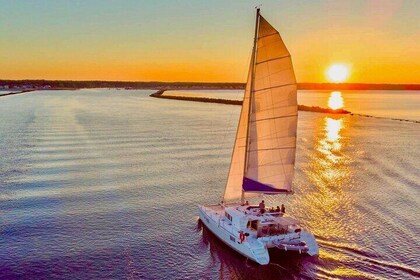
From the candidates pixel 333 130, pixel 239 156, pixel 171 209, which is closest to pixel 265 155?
pixel 239 156

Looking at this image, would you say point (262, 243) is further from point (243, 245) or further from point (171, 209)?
point (171, 209)

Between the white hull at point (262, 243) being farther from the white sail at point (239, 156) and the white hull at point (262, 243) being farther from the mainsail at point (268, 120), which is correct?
the mainsail at point (268, 120)

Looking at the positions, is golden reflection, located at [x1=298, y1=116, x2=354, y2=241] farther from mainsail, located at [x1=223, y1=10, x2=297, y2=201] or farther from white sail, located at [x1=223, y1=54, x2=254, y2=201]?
white sail, located at [x1=223, y1=54, x2=254, y2=201]

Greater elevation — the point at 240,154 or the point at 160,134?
the point at 240,154

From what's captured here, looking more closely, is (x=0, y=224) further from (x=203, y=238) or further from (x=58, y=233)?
A: (x=203, y=238)

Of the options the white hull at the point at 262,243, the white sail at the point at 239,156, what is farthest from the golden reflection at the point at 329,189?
the white sail at the point at 239,156

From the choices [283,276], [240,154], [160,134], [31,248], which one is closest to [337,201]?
[240,154]

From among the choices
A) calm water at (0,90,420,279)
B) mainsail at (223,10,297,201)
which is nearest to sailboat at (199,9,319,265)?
mainsail at (223,10,297,201)
